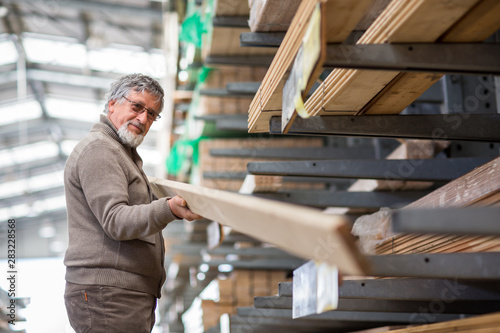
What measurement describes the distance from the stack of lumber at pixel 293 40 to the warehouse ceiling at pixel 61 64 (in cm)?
947

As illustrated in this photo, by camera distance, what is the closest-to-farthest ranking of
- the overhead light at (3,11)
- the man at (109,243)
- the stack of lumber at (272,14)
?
the man at (109,243), the stack of lumber at (272,14), the overhead light at (3,11)

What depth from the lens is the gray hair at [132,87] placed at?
335 cm

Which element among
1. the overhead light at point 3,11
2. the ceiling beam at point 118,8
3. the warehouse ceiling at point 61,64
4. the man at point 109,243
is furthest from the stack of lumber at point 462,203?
the overhead light at point 3,11

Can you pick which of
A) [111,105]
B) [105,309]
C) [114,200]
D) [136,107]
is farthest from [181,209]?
[111,105]

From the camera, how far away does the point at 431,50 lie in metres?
2.19

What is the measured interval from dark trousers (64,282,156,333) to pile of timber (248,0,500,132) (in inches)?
39.9

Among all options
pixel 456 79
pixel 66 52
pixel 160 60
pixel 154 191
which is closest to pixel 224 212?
pixel 154 191

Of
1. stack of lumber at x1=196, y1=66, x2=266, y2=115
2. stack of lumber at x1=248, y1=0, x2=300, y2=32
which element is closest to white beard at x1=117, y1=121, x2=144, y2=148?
stack of lumber at x1=248, y1=0, x2=300, y2=32

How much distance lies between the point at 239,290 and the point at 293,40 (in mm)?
5023

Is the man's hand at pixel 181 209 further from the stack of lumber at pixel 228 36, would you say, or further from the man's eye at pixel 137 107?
the stack of lumber at pixel 228 36

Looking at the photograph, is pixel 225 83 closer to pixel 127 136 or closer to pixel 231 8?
pixel 231 8

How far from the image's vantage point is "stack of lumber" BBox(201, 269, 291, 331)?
22.6ft

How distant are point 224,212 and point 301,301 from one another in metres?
0.46

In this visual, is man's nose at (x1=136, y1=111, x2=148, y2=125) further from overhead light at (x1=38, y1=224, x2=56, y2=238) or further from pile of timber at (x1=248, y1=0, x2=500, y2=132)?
overhead light at (x1=38, y1=224, x2=56, y2=238)
